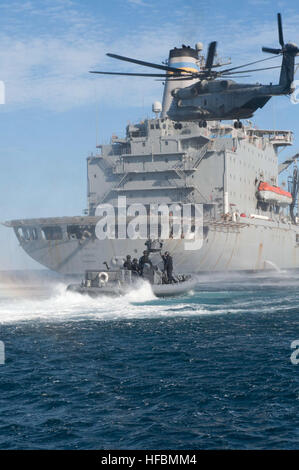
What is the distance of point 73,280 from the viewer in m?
49.4

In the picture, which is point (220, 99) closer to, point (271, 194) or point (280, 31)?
point (280, 31)

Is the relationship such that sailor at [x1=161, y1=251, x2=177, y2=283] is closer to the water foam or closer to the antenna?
the water foam

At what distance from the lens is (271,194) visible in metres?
62.6

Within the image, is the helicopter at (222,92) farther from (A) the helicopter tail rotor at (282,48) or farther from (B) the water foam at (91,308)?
(B) the water foam at (91,308)

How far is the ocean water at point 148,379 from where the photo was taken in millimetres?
11094

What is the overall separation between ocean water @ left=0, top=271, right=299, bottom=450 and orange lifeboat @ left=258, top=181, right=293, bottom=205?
114ft

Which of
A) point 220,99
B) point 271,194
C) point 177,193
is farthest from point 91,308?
point 271,194

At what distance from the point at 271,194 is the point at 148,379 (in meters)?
49.9

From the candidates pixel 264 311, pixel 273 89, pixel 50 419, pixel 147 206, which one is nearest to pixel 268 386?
pixel 50 419

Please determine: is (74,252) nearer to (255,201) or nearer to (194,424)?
(255,201)

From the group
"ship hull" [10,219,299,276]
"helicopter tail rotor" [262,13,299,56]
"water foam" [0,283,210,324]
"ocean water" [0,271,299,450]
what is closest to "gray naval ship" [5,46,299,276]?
"ship hull" [10,219,299,276]

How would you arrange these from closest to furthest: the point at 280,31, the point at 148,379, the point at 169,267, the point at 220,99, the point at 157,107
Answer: the point at 148,379 → the point at 280,31 → the point at 220,99 → the point at 169,267 → the point at 157,107

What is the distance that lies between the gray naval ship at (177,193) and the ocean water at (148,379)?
64.0 ft
